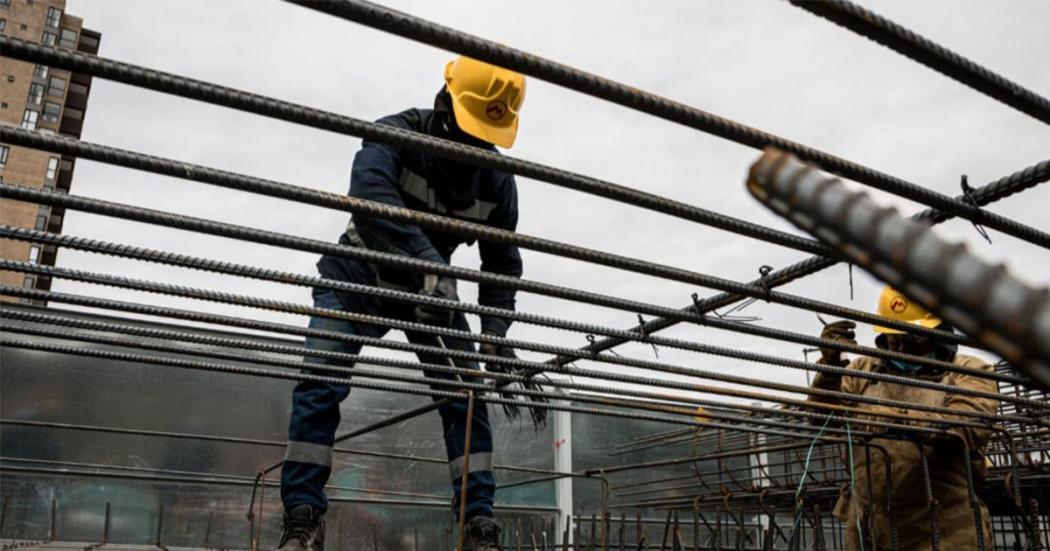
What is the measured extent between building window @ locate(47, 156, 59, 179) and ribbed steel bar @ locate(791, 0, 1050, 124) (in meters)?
22.9

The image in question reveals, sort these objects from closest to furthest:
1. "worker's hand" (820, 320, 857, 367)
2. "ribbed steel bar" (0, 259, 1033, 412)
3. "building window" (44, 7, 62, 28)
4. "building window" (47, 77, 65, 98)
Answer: "ribbed steel bar" (0, 259, 1033, 412) < "worker's hand" (820, 320, 857, 367) < "building window" (47, 77, 65, 98) < "building window" (44, 7, 62, 28)

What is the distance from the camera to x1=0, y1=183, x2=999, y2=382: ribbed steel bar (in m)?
1.75

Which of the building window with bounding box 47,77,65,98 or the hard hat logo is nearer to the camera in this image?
the hard hat logo

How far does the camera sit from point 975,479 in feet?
14.2

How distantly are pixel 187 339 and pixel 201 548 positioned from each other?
3488 millimetres

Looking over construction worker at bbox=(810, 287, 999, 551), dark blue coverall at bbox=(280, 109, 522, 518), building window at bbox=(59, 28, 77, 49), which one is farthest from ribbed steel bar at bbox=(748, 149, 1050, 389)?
building window at bbox=(59, 28, 77, 49)

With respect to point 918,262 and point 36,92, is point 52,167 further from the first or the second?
point 918,262

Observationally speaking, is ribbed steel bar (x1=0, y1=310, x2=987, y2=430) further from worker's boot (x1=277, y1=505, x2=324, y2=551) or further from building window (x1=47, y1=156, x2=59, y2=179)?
building window (x1=47, y1=156, x2=59, y2=179)

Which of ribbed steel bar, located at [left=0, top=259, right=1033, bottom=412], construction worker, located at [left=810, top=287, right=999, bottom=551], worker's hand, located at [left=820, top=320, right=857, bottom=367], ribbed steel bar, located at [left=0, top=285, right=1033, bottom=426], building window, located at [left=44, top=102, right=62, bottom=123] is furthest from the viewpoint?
building window, located at [left=44, top=102, right=62, bottom=123]

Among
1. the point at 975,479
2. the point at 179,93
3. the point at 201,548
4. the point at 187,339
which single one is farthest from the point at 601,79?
the point at 201,548

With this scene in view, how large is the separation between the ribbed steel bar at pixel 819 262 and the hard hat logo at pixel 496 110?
0.95 metres

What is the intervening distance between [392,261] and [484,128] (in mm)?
1159

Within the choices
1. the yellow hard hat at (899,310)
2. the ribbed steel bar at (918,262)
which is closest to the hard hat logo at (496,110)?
the ribbed steel bar at (918,262)

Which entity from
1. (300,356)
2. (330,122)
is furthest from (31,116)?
(330,122)
